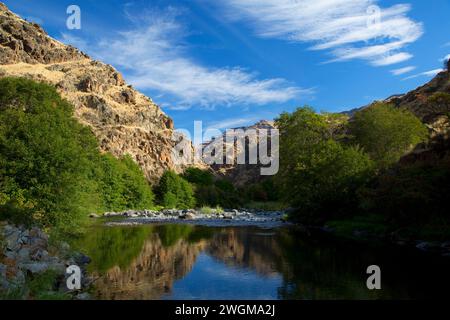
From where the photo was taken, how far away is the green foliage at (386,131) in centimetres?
6372

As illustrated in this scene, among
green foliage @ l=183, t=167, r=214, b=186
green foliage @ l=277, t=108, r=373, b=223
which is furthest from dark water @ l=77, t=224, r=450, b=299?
green foliage @ l=183, t=167, r=214, b=186

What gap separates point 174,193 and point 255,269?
281 ft

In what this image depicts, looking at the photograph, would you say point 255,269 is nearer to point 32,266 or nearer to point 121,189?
point 32,266

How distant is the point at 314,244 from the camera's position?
32031mm

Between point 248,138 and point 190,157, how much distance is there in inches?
1310

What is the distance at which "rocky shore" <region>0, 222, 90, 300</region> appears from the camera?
13.1 meters

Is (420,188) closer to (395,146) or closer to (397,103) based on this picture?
(395,146)

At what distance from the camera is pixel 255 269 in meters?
22.3

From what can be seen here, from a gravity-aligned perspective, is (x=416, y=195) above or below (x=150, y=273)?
above

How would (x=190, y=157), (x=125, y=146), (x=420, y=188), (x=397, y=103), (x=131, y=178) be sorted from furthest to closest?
(x=190, y=157) → (x=125, y=146) → (x=397, y=103) → (x=131, y=178) → (x=420, y=188)

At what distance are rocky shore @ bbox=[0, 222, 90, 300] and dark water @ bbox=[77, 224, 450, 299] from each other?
1.42 metres

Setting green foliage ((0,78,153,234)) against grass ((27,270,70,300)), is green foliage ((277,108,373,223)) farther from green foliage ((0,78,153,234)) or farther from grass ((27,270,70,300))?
grass ((27,270,70,300))

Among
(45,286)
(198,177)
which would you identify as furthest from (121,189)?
(45,286)

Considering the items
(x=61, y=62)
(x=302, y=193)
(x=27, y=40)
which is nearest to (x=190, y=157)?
(x=61, y=62)
